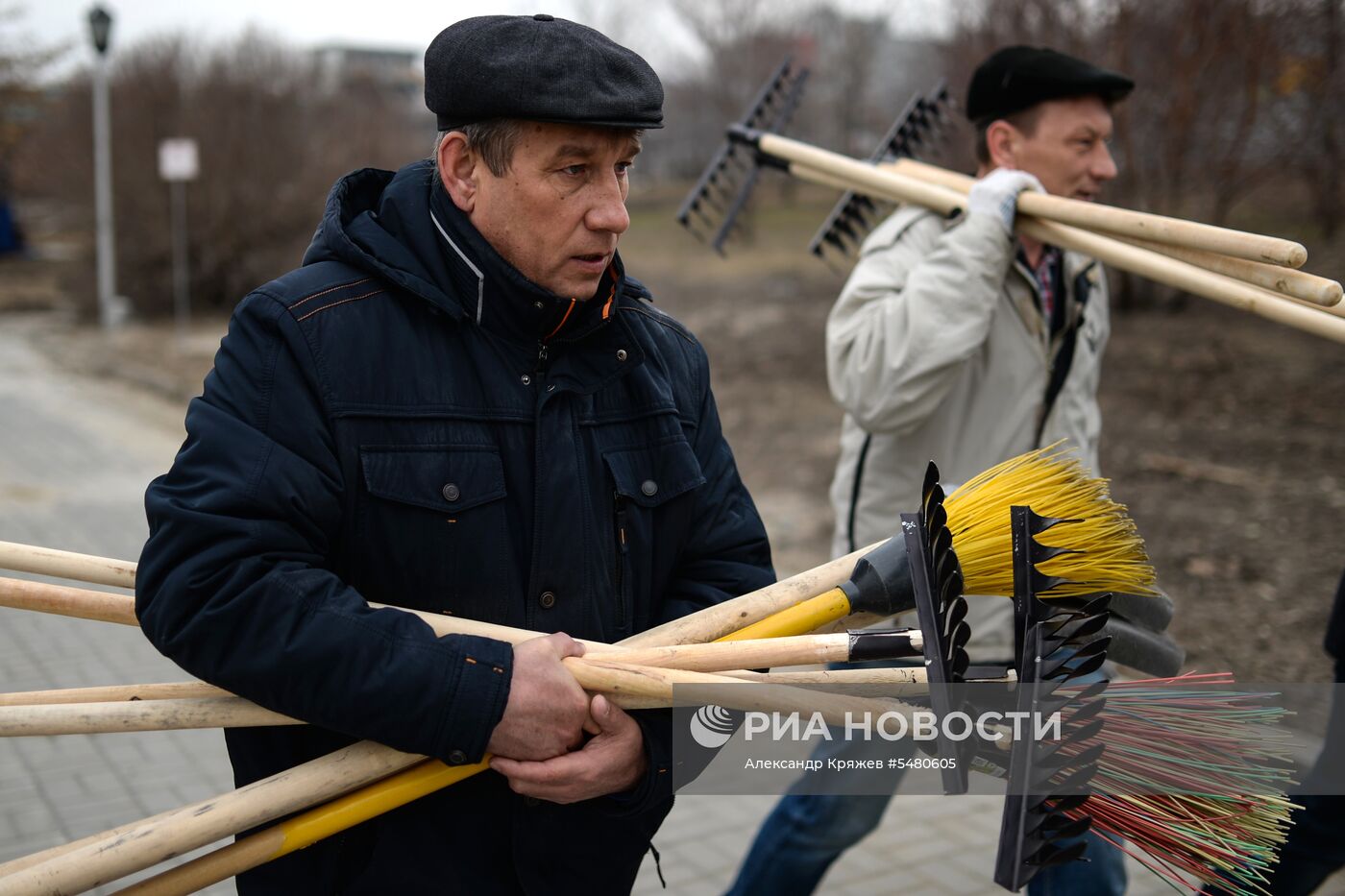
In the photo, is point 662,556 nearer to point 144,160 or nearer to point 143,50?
point 144,160

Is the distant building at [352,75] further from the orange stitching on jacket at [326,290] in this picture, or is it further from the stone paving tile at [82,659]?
the orange stitching on jacket at [326,290]

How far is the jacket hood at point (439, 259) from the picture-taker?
6.75ft

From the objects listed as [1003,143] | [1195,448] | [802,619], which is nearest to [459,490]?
[802,619]

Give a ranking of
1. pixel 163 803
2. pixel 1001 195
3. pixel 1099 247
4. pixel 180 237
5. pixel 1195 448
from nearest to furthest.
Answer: pixel 1099 247 < pixel 1001 195 < pixel 163 803 < pixel 1195 448 < pixel 180 237

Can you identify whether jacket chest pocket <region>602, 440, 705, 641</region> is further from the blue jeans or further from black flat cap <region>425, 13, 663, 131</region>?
the blue jeans

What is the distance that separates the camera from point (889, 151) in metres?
4.25

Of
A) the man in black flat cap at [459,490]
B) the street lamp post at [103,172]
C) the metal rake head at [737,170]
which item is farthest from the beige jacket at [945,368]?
the street lamp post at [103,172]

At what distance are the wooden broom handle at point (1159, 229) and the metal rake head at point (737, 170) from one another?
27.9 inches

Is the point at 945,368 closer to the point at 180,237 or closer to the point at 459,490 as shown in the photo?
the point at 459,490

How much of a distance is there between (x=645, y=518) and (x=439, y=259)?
1.77 ft

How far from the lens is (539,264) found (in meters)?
2.10

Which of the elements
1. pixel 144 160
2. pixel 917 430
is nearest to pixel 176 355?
pixel 144 160

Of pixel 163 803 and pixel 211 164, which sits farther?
pixel 211 164

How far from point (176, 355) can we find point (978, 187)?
15361mm
